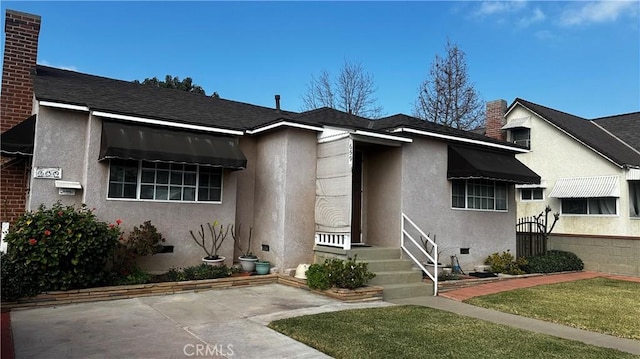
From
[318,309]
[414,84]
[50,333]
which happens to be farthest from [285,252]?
[414,84]

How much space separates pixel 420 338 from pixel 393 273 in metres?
3.89

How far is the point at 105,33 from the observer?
1327cm

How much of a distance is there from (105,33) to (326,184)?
8939 millimetres

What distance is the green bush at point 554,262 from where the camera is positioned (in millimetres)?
12867

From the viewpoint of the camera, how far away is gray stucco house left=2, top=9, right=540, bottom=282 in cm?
898

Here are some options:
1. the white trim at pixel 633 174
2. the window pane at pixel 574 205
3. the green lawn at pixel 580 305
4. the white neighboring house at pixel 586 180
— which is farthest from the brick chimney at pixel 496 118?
the green lawn at pixel 580 305

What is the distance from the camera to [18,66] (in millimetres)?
10234

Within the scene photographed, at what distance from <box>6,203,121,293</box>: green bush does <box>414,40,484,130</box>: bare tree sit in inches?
916

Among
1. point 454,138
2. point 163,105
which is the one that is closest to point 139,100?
point 163,105

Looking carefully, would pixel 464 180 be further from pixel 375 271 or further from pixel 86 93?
pixel 86 93

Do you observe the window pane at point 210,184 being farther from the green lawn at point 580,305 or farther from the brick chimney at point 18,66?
the green lawn at point 580,305

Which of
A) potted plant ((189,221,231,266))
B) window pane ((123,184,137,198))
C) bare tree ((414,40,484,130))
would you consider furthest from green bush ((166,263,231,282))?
bare tree ((414,40,484,130))

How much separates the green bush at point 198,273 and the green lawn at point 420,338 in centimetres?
349

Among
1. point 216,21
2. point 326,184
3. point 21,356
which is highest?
point 216,21
